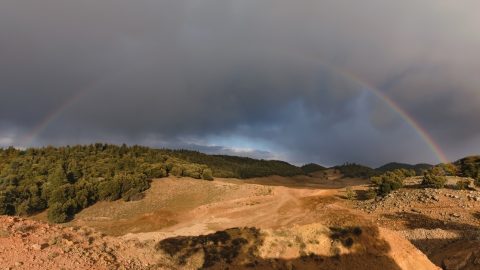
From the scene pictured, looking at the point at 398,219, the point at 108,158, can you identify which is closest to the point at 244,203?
the point at 398,219

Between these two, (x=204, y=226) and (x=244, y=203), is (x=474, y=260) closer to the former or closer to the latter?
(x=204, y=226)

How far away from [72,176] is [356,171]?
350ft

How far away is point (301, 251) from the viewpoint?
23719 millimetres

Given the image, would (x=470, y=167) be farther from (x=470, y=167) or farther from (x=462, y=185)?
(x=462, y=185)

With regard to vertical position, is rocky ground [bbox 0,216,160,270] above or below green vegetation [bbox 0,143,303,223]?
below

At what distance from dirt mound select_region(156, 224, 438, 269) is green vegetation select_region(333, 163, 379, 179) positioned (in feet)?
398

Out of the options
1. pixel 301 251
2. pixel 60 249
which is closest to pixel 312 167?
pixel 301 251

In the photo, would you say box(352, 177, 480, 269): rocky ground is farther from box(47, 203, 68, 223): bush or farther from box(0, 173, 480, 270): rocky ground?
box(47, 203, 68, 223): bush

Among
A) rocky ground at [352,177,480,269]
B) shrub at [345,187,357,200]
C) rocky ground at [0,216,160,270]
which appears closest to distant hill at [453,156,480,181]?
rocky ground at [352,177,480,269]

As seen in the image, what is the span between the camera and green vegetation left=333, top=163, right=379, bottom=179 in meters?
146

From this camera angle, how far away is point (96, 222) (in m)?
55.2

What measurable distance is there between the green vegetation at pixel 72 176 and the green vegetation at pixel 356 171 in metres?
75.2

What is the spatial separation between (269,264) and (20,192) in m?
57.8

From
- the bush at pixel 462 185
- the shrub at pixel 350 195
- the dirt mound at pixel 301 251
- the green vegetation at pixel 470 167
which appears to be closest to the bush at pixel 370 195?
the shrub at pixel 350 195
